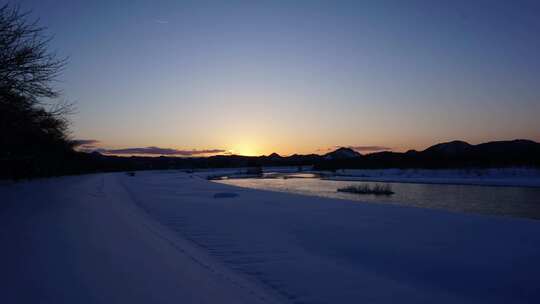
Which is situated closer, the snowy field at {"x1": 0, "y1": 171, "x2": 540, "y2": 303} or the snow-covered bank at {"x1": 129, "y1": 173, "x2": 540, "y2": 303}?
the snowy field at {"x1": 0, "y1": 171, "x2": 540, "y2": 303}

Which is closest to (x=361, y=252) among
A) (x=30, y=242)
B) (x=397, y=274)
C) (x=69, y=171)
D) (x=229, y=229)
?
(x=397, y=274)

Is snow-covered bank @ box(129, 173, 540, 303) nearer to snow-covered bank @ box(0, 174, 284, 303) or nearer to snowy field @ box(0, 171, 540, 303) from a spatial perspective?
snowy field @ box(0, 171, 540, 303)

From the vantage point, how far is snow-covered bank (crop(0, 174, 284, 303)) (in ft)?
16.3

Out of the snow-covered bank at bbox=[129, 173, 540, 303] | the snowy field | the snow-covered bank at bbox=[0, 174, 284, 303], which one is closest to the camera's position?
the snow-covered bank at bbox=[0, 174, 284, 303]

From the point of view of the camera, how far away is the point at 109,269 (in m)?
6.25

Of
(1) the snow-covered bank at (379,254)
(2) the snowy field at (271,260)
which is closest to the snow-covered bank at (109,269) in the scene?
(2) the snowy field at (271,260)

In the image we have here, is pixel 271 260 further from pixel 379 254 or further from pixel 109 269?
pixel 109 269

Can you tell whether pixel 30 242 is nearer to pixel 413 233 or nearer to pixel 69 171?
pixel 413 233

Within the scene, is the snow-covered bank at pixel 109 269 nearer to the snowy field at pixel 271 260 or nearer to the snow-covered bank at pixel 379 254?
the snowy field at pixel 271 260

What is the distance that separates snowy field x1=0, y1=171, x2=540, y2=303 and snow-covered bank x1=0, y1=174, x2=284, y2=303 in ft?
0.06

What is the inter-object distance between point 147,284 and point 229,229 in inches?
207

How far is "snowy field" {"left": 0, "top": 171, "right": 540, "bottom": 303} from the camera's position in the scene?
5.20 m

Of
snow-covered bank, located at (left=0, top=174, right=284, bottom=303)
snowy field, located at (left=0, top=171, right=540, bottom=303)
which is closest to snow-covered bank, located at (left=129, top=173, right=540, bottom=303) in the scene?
snowy field, located at (left=0, top=171, right=540, bottom=303)

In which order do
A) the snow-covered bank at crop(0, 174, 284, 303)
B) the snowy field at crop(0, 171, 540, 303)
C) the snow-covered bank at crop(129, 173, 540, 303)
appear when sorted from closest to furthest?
the snow-covered bank at crop(0, 174, 284, 303)
the snowy field at crop(0, 171, 540, 303)
the snow-covered bank at crop(129, 173, 540, 303)
